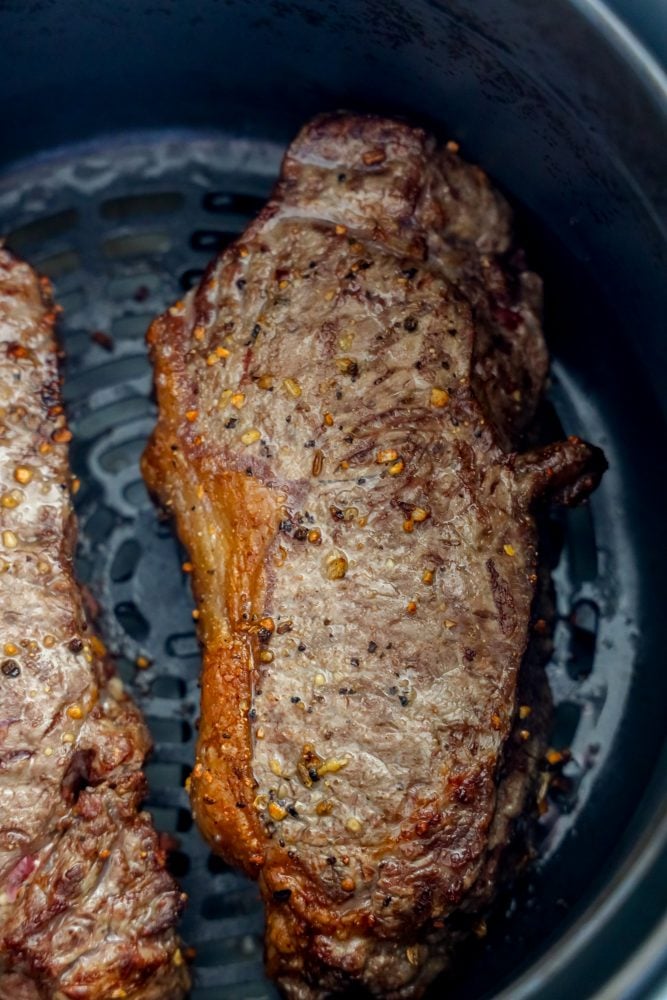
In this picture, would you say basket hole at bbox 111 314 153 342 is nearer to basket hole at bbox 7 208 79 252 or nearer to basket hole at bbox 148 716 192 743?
basket hole at bbox 7 208 79 252

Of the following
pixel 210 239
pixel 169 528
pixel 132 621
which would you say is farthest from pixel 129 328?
pixel 132 621

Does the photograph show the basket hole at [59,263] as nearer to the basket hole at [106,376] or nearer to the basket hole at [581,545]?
the basket hole at [106,376]

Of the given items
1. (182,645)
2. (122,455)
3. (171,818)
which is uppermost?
(122,455)

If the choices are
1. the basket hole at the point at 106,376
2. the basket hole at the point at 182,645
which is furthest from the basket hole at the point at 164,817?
the basket hole at the point at 106,376

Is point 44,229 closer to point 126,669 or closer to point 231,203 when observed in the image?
point 231,203

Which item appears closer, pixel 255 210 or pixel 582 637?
pixel 582 637

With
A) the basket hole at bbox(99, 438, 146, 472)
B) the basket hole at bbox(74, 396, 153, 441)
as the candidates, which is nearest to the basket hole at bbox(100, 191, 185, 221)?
the basket hole at bbox(74, 396, 153, 441)
